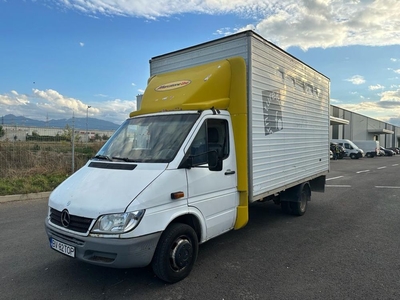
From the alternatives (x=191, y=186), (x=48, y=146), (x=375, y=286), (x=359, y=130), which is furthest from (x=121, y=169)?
(x=359, y=130)

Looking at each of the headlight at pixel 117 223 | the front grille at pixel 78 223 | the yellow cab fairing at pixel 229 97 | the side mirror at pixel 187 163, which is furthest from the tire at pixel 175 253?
the yellow cab fairing at pixel 229 97

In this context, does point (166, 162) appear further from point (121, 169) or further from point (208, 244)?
point (208, 244)

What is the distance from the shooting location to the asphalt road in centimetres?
357

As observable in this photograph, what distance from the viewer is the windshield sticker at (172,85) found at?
492 cm

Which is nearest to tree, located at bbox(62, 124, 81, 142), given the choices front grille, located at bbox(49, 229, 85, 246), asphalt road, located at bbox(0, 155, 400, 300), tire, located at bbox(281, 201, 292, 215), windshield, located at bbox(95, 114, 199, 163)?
asphalt road, located at bbox(0, 155, 400, 300)

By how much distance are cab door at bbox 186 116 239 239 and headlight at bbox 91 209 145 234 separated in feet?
2.86

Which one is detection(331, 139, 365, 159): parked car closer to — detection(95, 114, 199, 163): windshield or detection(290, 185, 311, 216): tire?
detection(290, 185, 311, 216): tire

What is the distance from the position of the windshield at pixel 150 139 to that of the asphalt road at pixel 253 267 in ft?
5.23

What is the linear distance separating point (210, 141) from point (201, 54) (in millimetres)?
2010

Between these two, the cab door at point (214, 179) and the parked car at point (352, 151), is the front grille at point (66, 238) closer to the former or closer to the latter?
the cab door at point (214, 179)

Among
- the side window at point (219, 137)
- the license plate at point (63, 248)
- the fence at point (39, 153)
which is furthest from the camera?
the fence at point (39, 153)

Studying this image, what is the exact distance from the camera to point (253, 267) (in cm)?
429

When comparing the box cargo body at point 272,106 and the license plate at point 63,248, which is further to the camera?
the box cargo body at point 272,106

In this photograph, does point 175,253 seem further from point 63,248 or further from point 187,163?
point 63,248
